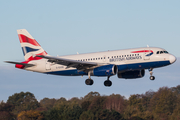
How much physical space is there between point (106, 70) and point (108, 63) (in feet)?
6.91

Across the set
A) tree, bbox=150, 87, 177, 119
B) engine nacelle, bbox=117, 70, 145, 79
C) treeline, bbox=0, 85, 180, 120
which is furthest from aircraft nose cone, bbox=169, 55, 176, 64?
tree, bbox=150, 87, 177, 119

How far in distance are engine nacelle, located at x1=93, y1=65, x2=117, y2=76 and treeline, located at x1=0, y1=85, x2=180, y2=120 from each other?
6338cm

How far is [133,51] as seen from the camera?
61.4 meters

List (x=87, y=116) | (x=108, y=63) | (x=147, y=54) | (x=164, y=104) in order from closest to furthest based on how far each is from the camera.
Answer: (x=147, y=54)
(x=108, y=63)
(x=87, y=116)
(x=164, y=104)

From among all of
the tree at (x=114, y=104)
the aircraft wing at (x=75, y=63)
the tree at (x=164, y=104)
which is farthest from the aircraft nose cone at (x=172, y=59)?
the tree at (x=114, y=104)

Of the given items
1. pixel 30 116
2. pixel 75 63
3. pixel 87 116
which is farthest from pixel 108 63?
pixel 30 116

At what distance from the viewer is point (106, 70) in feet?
199

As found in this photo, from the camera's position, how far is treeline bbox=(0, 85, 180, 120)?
124625mm

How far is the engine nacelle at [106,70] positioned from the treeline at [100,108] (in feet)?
208

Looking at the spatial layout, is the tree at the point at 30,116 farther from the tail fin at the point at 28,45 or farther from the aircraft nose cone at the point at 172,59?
the aircraft nose cone at the point at 172,59

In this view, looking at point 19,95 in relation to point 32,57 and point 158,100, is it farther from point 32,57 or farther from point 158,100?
point 32,57

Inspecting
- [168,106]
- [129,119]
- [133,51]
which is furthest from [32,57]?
[168,106]

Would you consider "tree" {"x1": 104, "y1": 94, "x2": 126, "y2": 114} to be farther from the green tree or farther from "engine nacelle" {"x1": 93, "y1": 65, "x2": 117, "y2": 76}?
"engine nacelle" {"x1": 93, "y1": 65, "x2": 117, "y2": 76}

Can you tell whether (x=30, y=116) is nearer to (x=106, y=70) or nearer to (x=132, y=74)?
(x=132, y=74)
